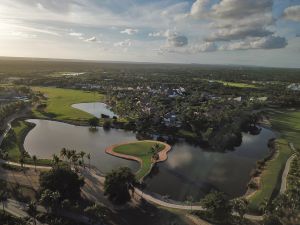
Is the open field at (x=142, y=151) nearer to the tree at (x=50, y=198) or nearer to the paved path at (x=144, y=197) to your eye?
the paved path at (x=144, y=197)

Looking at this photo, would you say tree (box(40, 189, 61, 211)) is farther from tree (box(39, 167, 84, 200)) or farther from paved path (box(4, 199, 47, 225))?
paved path (box(4, 199, 47, 225))

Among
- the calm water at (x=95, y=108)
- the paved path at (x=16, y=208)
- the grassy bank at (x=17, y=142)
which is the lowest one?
the calm water at (x=95, y=108)

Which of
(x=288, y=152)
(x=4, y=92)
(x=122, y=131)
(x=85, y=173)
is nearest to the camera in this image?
(x=85, y=173)

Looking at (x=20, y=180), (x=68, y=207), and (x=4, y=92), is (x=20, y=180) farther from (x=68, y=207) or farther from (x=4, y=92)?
(x=4, y=92)

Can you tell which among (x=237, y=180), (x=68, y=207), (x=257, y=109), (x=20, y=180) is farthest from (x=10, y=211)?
(x=257, y=109)

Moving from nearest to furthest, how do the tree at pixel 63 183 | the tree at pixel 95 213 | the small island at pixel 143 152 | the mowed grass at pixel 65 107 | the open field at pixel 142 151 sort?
1. the tree at pixel 95 213
2. the tree at pixel 63 183
3. the open field at pixel 142 151
4. the small island at pixel 143 152
5. the mowed grass at pixel 65 107

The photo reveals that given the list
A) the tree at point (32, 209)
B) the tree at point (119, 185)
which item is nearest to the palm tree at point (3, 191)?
the tree at point (32, 209)

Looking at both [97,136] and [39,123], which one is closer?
[97,136]
